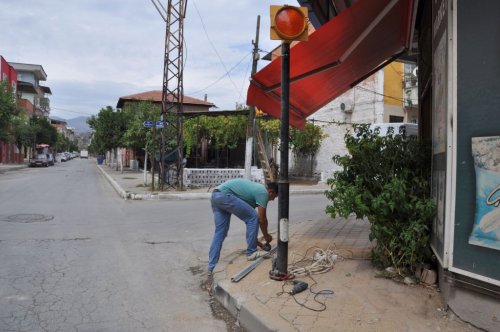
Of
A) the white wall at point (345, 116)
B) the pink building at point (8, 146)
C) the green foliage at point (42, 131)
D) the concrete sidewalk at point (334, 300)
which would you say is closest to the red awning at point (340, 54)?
the concrete sidewalk at point (334, 300)

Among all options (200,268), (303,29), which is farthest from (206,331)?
(303,29)

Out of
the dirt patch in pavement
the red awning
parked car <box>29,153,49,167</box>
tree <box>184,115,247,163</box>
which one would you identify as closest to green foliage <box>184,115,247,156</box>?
tree <box>184,115,247,163</box>

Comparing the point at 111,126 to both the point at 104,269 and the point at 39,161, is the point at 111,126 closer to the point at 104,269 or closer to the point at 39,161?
the point at 39,161

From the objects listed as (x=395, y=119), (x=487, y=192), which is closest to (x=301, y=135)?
(x=395, y=119)

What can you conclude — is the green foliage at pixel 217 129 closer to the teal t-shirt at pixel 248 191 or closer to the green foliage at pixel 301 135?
the green foliage at pixel 301 135

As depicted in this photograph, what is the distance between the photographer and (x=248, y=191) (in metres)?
6.08

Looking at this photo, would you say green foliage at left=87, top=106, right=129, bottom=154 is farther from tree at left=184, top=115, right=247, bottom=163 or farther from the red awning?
the red awning

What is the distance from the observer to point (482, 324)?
11.5 feet

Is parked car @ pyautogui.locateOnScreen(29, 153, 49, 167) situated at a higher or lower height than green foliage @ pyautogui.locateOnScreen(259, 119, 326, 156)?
lower

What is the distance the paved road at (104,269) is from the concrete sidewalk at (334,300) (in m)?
0.37

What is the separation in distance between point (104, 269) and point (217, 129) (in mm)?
21816

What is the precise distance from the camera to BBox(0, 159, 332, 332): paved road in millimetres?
4344

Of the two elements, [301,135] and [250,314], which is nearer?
[250,314]

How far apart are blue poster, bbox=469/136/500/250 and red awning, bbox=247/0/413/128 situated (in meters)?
2.22
